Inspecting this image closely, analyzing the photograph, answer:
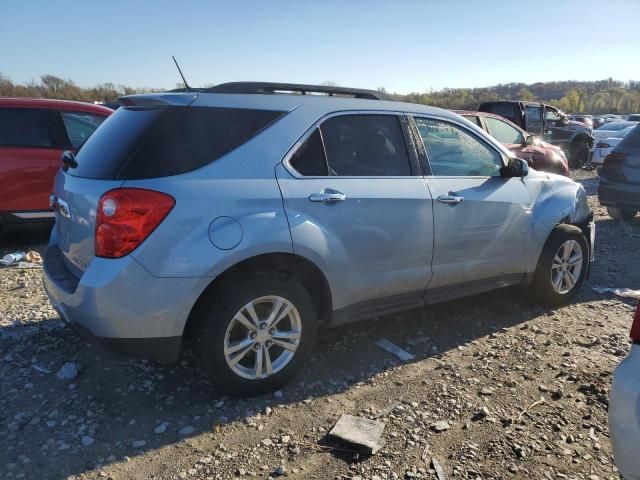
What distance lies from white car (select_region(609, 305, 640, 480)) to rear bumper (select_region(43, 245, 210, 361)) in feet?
6.33

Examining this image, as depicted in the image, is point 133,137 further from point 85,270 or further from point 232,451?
point 232,451

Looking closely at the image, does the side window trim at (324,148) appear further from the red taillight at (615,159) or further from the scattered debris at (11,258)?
the red taillight at (615,159)

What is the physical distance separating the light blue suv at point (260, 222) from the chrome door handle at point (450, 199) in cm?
1

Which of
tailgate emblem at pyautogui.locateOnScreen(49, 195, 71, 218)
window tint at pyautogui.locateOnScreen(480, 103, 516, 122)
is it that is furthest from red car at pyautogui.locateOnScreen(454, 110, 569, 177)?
tailgate emblem at pyautogui.locateOnScreen(49, 195, 71, 218)

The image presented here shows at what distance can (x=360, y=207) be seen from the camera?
328 centimetres

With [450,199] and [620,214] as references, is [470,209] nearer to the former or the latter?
[450,199]

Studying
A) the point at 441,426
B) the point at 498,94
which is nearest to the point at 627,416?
the point at 441,426

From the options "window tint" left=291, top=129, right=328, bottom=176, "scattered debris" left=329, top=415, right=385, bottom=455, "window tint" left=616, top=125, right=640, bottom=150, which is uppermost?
"window tint" left=291, top=129, right=328, bottom=176

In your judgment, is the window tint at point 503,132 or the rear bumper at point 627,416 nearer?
the rear bumper at point 627,416

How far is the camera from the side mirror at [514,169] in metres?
4.16

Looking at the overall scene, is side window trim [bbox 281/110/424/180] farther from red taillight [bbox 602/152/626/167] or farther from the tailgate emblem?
red taillight [bbox 602/152/626/167]

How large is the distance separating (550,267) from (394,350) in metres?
1.67

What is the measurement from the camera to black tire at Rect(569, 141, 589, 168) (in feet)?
55.6

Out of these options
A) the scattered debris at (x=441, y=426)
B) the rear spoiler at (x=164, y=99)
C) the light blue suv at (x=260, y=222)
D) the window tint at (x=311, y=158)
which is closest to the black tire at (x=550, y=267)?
the light blue suv at (x=260, y=222)
